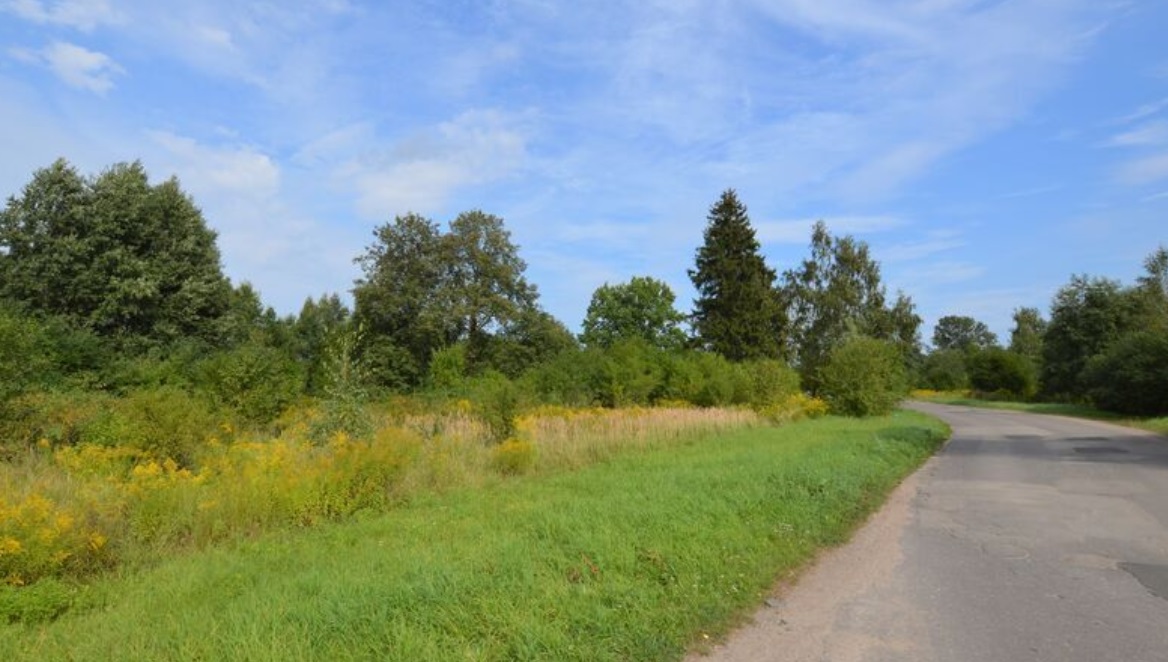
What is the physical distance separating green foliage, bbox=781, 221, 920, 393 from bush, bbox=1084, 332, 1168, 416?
657 inches

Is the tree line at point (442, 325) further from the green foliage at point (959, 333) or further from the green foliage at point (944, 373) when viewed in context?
the green foliage at point (959, 333)

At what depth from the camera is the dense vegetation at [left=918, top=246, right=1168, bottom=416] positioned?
34125 millimetres

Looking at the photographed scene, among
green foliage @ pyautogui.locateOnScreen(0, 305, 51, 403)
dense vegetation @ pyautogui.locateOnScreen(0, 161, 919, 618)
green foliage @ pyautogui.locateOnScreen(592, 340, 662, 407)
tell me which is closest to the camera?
dense vegetation @ pyautogui.locateOnScreen(0, 161, 919, 618)

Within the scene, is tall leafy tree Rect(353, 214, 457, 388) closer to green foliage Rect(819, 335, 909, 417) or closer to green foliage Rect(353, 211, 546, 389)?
green foliage Rect(353, 211, 546, 389)

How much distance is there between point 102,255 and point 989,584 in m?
34.6

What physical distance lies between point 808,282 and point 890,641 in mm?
53526

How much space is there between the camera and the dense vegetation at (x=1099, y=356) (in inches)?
1344

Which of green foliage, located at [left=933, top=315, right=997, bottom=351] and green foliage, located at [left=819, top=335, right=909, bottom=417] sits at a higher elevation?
green foliage, located at [left=933, top=315, right=997, bottom=351]

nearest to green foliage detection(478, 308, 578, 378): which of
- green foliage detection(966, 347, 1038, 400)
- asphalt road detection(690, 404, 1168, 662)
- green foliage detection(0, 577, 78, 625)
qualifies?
asphalt road detection(690, 404, 1168, 662)

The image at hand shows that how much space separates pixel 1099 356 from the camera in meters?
39.1

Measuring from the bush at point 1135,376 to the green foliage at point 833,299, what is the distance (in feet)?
54.7

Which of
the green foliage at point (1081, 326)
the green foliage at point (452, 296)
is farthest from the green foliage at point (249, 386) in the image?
the green foliage at point (1081, 326)

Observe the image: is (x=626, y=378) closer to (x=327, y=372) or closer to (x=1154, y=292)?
(x=327, y=372)

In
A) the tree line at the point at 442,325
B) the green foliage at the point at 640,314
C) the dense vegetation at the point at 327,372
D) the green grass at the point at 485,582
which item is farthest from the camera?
the green foliage at the point at 640,314
